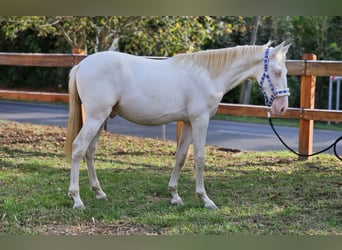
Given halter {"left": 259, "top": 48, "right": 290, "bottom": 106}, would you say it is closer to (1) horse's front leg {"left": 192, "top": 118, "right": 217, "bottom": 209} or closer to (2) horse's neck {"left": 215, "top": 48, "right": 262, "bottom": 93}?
(2) horse's neck {"left": 215, "top": 48, "right": 262, "bottom": 93}

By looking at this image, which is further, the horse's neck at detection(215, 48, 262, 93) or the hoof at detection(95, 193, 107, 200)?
the hoof at detection(95, 193, 107, 200)

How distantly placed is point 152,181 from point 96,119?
1.39 metres

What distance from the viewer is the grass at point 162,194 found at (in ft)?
12.7

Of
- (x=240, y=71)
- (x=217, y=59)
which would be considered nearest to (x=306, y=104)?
(x=240, y=71)

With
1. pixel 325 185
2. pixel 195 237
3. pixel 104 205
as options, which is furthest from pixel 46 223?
pixel 325 185

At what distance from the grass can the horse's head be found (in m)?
1.01

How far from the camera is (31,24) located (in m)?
9.29

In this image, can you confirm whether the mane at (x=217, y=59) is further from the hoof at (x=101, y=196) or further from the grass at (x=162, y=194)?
the hoof at (x=101, y=196)

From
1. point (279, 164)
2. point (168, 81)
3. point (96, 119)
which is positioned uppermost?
point (168, 81)

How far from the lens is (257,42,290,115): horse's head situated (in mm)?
4414

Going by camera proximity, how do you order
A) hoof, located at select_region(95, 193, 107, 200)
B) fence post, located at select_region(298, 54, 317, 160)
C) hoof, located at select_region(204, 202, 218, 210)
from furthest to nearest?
fence post, located at select_region(298, 54, 317, 160) < hoof, located at select_region(95, 193, 107, 200) < hoof, located at select_region(204, 202, 218, 210)

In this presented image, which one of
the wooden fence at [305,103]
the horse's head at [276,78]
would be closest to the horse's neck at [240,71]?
the horse's head at [276,78]

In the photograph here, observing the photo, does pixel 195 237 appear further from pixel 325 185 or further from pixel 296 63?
pixel 296 63

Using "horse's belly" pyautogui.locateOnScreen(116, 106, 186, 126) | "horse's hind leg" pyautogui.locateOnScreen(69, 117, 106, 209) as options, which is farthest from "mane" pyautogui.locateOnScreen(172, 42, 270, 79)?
"horse's hind leg" pyautogui.locateOnScreen(69, 117, 106, 209)
